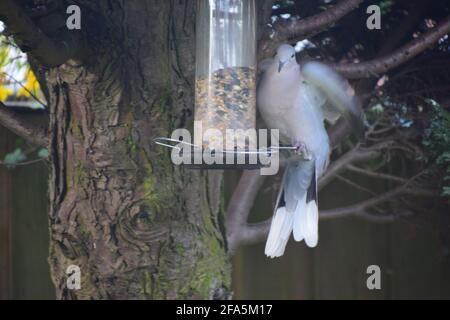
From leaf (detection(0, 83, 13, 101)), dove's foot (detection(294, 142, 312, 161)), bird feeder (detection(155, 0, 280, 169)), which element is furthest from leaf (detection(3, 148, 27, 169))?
dove's foot (detection(294, 142, 312, 161))

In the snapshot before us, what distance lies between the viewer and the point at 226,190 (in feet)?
12.9

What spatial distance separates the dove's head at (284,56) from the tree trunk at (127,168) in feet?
1.22

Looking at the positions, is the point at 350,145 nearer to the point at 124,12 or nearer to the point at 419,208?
the point at 419,208

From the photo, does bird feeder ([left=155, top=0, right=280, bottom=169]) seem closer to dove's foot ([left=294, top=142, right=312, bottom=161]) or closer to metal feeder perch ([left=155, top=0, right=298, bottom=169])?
metal feeder perch ([left=155, top=0, right=298, bottom=169])

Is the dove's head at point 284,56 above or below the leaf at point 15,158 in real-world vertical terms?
above

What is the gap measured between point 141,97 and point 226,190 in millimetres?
1448

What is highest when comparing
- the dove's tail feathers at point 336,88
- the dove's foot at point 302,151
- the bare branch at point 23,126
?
the dove's tail feathers at point 336,88

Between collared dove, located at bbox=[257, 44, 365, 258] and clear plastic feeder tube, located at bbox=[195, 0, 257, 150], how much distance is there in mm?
173

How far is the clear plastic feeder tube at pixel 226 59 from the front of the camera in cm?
265

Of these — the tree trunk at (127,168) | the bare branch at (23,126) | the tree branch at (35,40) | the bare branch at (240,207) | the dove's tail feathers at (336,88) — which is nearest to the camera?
the tree branch at (35,40)

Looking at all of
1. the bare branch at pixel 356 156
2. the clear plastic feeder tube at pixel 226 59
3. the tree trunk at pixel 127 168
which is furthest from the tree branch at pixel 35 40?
the bare branch at pixel 356 156

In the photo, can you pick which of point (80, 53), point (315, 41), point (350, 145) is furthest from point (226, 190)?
point (80, 53)

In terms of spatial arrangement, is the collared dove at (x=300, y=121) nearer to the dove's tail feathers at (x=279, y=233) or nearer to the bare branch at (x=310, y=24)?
the dove's tail feathers at (x=279, y=233)

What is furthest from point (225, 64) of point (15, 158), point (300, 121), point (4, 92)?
point (4, 92)
